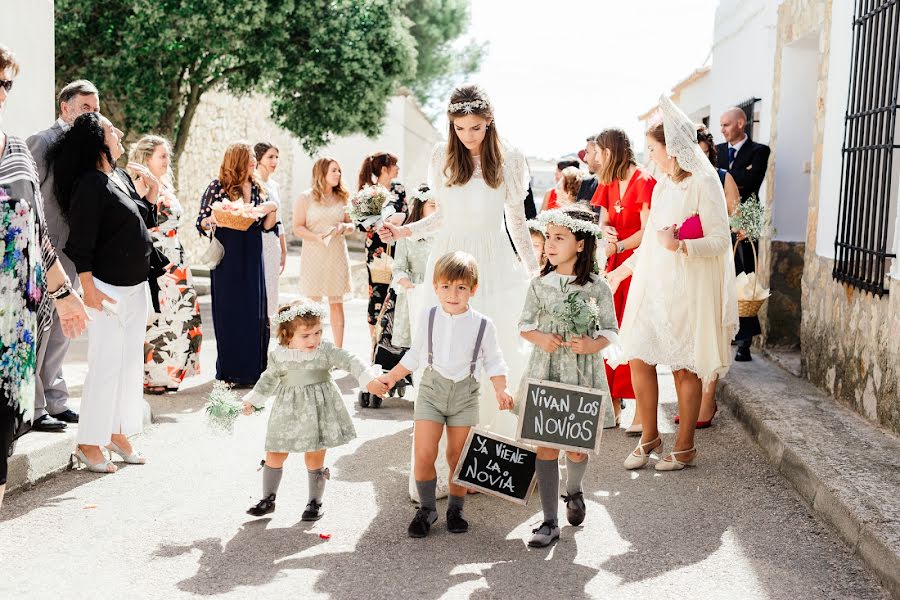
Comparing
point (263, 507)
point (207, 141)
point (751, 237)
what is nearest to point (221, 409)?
point (263, 507)

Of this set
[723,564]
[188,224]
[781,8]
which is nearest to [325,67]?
[188,224]

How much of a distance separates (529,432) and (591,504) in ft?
2.78

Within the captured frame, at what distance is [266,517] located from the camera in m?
5.08

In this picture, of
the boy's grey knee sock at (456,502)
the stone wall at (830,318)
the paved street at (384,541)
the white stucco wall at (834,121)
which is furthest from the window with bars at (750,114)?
the boy's grey knee sock at (456,502)

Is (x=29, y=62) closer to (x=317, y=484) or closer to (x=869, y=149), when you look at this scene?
(x=317, y=484)

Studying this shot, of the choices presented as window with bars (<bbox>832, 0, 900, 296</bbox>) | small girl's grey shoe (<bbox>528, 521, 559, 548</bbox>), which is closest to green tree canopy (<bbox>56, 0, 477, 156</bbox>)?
window with bars (<bbox>832, 0, 900, 296</bbox>)

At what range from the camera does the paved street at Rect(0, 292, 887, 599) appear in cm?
418

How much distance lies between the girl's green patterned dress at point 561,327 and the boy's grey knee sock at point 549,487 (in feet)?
1.29

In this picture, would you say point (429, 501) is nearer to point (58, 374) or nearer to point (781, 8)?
point (58, 374)

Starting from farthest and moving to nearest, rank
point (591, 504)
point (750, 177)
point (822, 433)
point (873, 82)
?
point (750, 177)
point (873, 82)
point (822, 433)
point (591, 504)

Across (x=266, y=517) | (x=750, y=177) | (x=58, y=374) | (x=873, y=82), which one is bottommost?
(x=266, y=517)

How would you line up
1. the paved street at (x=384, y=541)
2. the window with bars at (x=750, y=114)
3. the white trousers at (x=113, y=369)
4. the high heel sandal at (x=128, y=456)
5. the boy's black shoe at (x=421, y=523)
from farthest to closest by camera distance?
→ the window with bars at (x=750, y=114), the high heel sandal at (x=128, y=456), the white trousers at (x=113, y=369), the boy's black shoe at (x=421, y=523), the paved street at (x=384, y=541)

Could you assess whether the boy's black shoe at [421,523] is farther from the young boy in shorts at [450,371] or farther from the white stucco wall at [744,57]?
the white stucco wall at [744,57]

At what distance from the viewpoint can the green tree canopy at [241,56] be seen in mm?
15055
